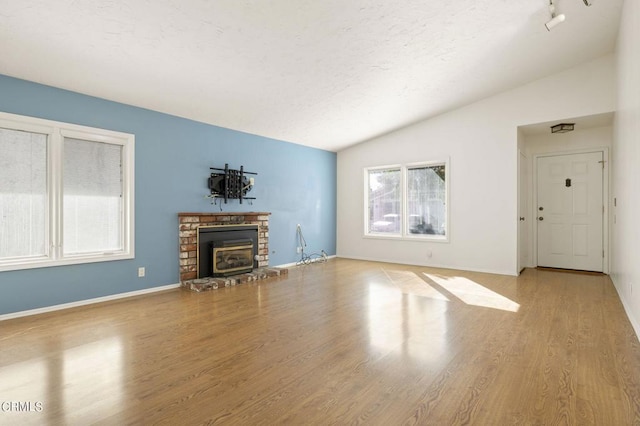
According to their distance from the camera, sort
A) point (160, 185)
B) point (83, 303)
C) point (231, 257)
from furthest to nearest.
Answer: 1. point (231, 257)
2. point (160, 185)
3. point (83, 303)

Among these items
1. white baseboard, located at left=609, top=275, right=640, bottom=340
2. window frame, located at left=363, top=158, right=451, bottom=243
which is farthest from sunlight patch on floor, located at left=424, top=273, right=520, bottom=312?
window frame, located at left=363, top=158, right=451, bottom=243

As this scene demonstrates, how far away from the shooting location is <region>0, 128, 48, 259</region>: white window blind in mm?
3502

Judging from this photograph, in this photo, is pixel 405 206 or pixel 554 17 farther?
pixel 405 206

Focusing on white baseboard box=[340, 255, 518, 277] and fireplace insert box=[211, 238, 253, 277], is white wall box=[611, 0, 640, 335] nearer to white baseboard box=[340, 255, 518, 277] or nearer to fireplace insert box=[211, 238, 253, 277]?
white baseboard box=[340, 255, 518, 277]

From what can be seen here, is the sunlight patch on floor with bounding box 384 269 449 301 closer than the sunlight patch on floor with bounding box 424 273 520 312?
No

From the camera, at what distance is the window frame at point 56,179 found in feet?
11.6

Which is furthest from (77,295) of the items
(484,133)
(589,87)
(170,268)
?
(589,87)

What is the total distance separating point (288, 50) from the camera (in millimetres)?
3613

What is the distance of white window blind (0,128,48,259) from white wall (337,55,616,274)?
563cm

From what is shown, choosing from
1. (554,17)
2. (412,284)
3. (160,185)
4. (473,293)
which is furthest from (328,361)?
(554,17)

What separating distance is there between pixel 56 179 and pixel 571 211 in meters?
7.72

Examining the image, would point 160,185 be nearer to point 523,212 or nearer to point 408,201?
point 408,201

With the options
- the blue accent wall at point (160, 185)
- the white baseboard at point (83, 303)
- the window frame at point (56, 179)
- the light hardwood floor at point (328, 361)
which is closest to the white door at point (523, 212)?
the light hardwood floor at point (328, 361)

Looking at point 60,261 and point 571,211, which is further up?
point 571,211
